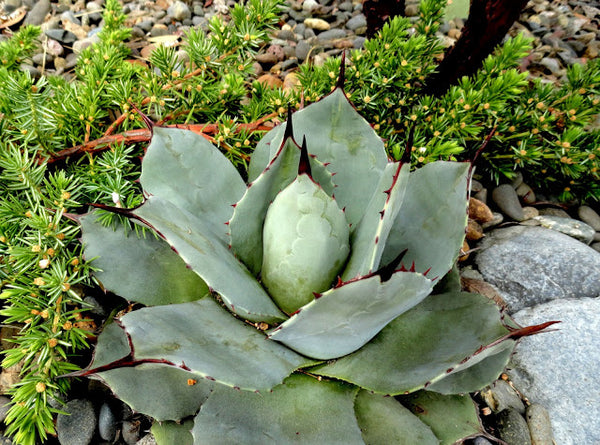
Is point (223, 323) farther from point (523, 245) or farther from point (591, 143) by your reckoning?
point (591, 143)

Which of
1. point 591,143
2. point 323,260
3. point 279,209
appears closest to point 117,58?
point 279,209

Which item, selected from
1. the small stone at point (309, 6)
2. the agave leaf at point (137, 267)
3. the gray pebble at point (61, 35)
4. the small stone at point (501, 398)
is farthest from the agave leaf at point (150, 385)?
the small stone at point (309, 6)

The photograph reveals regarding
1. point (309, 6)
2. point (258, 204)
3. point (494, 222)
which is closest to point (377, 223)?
point (258, 204)

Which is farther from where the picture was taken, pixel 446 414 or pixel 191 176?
pixel 191 176

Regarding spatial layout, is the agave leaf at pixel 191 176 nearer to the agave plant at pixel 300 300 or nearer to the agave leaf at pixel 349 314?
the agave plant at pixel 300 300

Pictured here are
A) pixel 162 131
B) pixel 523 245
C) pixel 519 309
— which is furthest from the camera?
pixel 523 245

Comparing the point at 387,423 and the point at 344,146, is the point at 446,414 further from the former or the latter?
the point at 344,146
